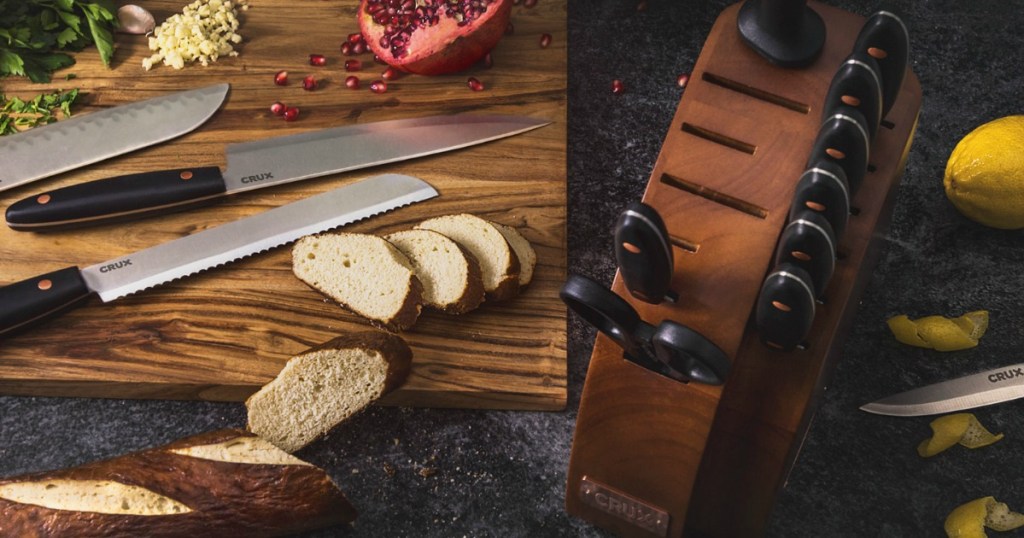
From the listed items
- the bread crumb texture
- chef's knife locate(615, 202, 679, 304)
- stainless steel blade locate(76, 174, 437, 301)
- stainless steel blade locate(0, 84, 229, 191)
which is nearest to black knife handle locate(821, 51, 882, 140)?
chef's knife locate(615, 202, 679, 304)

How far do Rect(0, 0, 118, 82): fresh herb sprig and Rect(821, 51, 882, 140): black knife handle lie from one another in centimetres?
162

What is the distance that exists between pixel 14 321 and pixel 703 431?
50.1 inches

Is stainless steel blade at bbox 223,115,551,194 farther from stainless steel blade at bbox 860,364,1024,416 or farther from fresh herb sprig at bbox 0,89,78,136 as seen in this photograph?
stainless steel blade at bbox 860,364,1024,416

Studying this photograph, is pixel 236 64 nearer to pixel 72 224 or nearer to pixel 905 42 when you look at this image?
pixel 72 224

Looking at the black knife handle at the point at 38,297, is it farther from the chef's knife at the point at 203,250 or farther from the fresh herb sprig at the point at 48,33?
the fresh herb sprig at the point at 48,33

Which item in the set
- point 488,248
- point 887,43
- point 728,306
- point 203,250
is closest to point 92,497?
point 203,250

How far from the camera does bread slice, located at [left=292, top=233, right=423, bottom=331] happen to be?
2.21 metres

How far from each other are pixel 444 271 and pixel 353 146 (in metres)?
0.41

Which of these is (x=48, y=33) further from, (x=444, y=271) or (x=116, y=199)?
(x=444, y=271)

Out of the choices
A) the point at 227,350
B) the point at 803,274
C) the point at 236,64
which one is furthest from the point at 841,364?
the point at 236,64

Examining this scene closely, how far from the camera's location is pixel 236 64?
266cm

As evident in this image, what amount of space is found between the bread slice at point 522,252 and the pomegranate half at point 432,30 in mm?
434

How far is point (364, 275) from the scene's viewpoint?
2252 millimetres

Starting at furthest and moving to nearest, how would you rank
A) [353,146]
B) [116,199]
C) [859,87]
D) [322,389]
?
[353,146] → [116,199] → [322,389] → [859,87]
